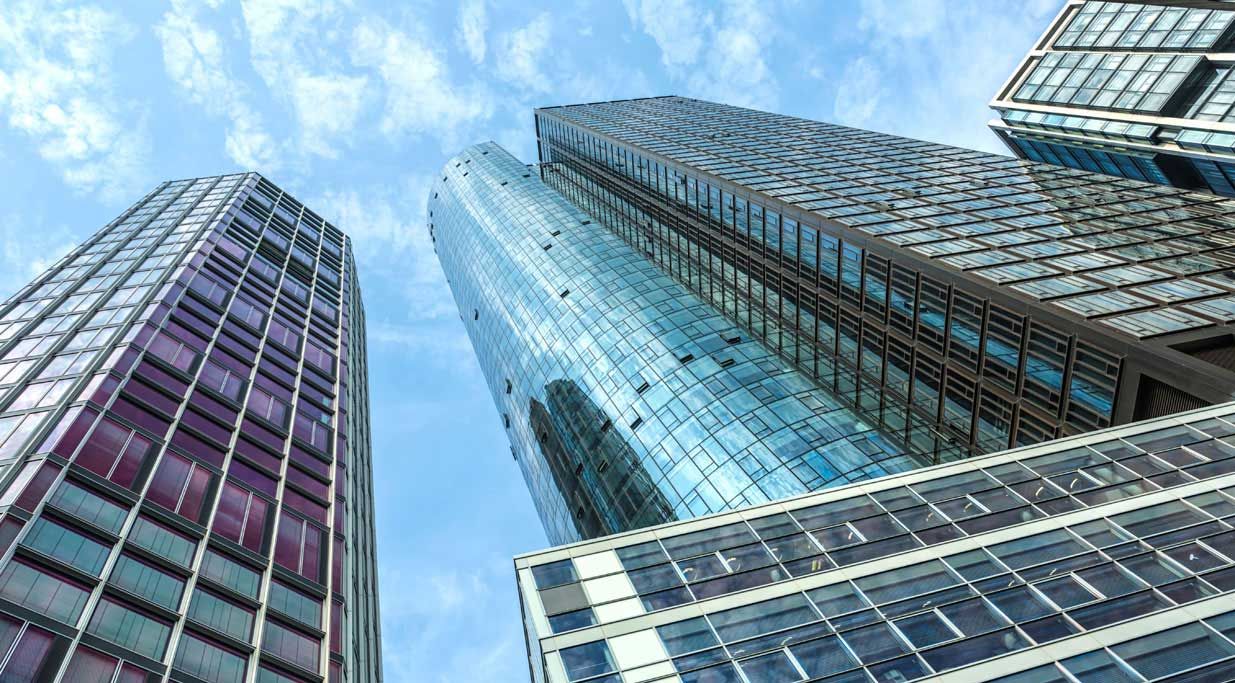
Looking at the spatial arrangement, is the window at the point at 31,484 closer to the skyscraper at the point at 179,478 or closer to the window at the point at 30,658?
the skyscraper at the point at 179,478

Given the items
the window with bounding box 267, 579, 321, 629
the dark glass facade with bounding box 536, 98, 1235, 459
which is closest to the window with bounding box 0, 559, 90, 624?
the window with bounding box 267, 579, 321, 629

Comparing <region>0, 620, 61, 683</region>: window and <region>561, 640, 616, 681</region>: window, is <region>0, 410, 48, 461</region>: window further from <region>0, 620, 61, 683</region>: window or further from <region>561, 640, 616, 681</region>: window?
<region>561, 640, 616, 681</region>: window

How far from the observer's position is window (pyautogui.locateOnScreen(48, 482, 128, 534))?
30.1 metres

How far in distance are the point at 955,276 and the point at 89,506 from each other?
39659 mm

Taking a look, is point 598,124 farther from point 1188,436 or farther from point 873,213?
point 1188,436

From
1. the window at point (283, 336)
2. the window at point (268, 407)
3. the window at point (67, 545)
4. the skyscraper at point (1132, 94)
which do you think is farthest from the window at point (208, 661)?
the skyscraper at point (1132, 94)

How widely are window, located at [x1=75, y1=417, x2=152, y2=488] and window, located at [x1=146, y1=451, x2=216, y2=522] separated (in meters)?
0.86

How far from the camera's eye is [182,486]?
118ft

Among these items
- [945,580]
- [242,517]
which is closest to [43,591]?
[242,517]

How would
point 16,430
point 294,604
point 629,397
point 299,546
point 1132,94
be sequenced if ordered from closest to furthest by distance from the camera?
point 16,430 < point 294,604 < point 299,546 < point 629,397 < point 1132,94

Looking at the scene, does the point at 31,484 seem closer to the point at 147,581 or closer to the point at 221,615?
the point at 147,581

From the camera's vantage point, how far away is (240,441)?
4281cm

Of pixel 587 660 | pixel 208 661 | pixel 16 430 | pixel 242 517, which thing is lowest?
pixel 587 660

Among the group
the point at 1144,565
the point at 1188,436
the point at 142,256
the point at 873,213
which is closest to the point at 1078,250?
the point at 873,213
